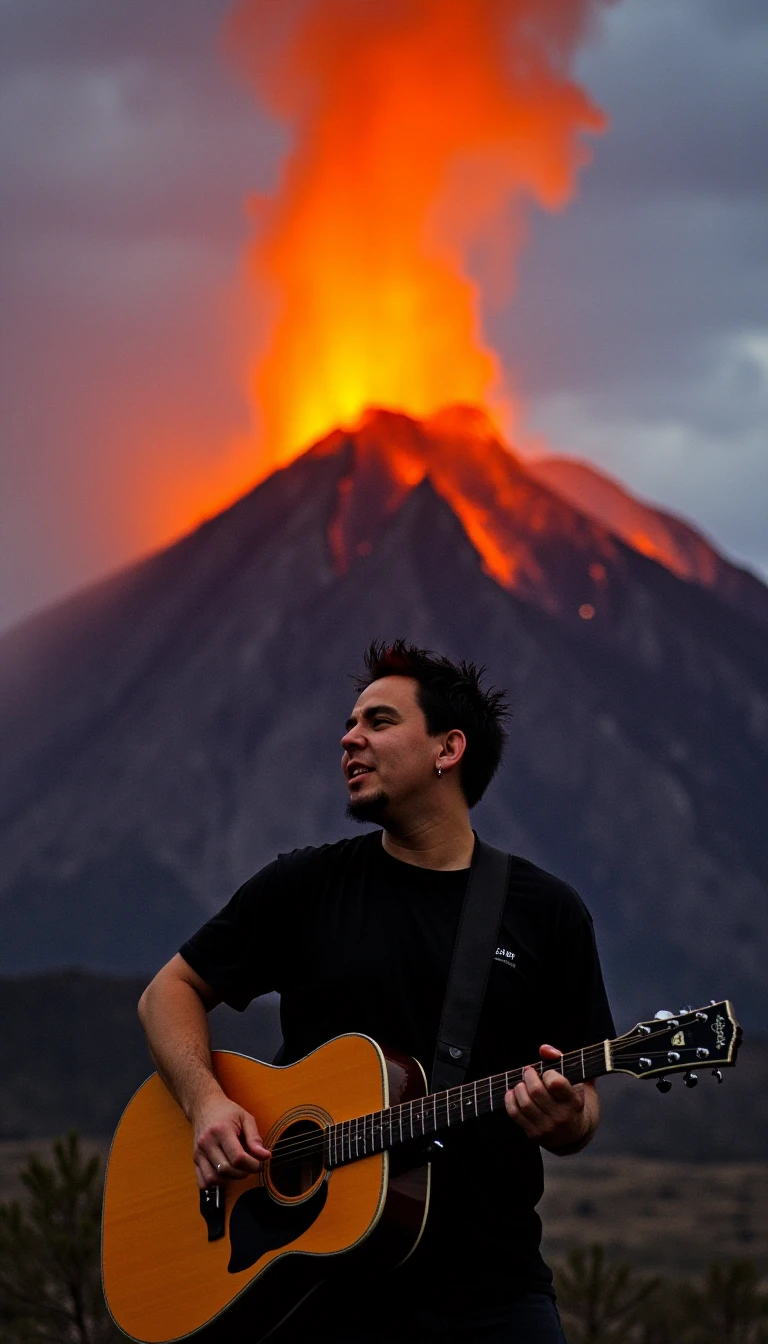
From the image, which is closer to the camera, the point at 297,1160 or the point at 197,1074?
the point at 297,1160

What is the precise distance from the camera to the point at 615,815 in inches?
4456

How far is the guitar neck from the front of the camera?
146 inches

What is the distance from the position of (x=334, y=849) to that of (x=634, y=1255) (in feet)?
144

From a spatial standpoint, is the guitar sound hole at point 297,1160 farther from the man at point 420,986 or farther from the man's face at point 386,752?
the man's face at point 386,752

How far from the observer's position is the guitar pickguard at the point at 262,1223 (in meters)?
3.92

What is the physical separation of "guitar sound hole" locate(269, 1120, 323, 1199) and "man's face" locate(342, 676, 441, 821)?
0.74m

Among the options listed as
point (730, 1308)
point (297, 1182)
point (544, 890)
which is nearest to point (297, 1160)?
point (297, 1182)

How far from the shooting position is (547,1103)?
3641mm

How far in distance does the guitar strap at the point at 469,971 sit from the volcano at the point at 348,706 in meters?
93.2

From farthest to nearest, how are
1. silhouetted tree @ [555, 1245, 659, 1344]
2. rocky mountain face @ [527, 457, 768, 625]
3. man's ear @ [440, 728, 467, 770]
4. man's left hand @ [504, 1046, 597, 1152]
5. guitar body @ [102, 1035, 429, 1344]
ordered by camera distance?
1. rocky mountain face @ [527, 457, 768, 625]
2. silhouetted tree @ [555, 1245, 659, 1344]
3. man's ear @ [440, 728, 467, 770]
4. guitar body @ [102, 1035, 429, 1344]
5. man's left hand @ [504, 1046, 597, 1152]

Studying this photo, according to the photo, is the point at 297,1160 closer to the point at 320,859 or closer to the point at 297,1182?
the point at 297,1182

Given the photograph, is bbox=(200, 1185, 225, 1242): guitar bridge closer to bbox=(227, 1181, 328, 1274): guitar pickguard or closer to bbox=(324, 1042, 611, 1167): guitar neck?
bbox=(227, 1181, 328, 1274): guitar pickguard

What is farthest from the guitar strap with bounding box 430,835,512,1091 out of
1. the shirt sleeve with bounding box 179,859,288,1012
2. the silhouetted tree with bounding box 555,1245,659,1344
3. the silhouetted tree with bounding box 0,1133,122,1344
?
the silhouetted tree with bounding box 555,1245,659,1344

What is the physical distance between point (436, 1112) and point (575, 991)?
0.48 metres
